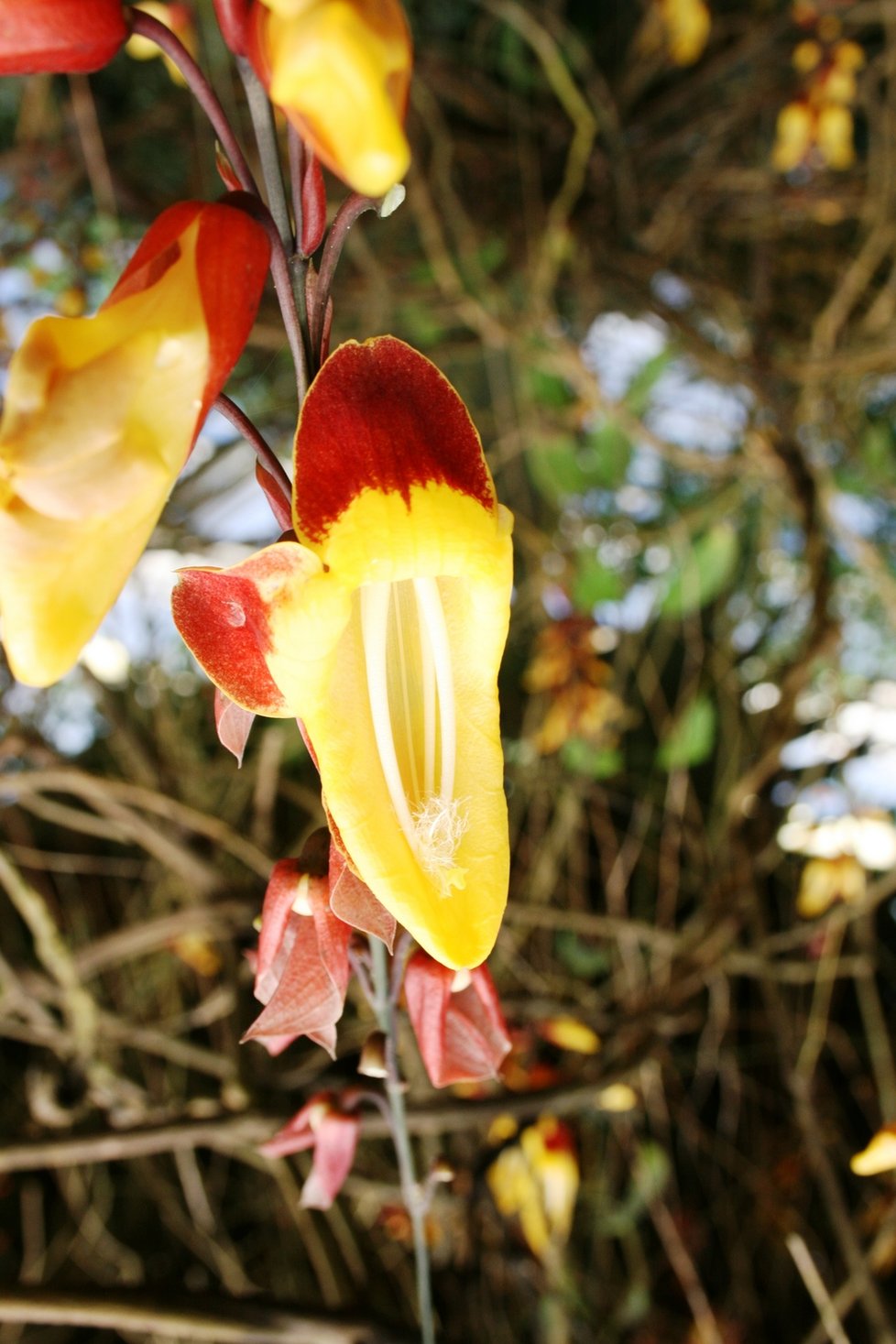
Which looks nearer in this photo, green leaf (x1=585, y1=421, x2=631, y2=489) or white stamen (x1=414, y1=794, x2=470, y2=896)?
white stamen (x1=414, y1=794, x2=470, y2=896)

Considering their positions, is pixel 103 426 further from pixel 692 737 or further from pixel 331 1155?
pixel 692 737

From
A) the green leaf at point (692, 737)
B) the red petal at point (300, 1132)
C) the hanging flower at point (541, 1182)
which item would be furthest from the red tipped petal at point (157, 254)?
the green leaf at point (692, 737)

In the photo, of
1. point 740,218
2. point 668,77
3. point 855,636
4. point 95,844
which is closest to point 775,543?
point 855,636

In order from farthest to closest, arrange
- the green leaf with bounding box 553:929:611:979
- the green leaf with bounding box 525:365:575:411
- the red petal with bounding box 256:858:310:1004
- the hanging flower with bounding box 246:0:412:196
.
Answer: the green leaf with bounding box 525:365:575:411 < the green leaf with bounding box 553:929:611:979 < the red petal with bounding box 256:858:310:1004 < the hanging flower with bounding box 246:0:412:196

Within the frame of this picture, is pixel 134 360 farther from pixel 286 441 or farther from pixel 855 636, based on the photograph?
pixel 855 636

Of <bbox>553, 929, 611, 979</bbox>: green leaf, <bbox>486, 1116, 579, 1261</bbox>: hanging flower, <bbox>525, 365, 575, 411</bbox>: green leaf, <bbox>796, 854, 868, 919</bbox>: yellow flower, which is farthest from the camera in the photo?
<bbox>525, 365, 575, 411</bbox>: green leaf

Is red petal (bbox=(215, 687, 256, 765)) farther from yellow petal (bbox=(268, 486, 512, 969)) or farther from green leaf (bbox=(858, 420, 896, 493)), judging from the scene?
green leaf (bbox=(858, 420, 896, 493))

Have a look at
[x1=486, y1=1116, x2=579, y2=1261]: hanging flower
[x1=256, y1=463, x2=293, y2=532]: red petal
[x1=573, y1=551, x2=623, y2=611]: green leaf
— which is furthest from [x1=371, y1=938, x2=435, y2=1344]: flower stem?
[x1=573, y1=551, x2=623, y2=611]: green leaf
